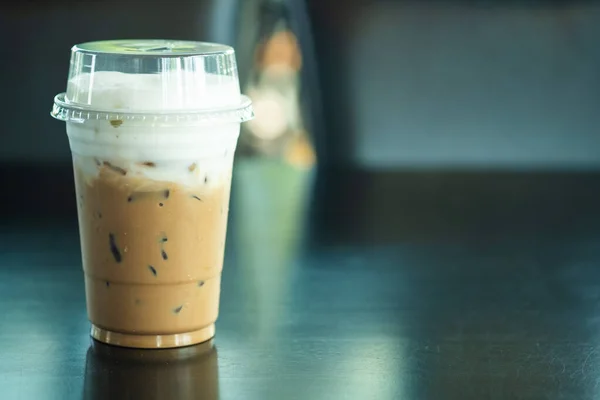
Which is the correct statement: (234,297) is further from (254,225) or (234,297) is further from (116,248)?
(254,225)

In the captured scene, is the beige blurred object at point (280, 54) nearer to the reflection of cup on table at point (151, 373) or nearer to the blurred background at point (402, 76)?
the blurred background at point (402, 76)

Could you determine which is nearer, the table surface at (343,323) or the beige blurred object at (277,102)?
the table surface at (343,323)

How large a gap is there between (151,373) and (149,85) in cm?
23

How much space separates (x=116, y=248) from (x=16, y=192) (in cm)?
72

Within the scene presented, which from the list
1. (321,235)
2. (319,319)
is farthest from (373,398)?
(321,235)

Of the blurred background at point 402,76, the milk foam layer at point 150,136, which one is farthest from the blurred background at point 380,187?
the milk foam layer at point 150,136

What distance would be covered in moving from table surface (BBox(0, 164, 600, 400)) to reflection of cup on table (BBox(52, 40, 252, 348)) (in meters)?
0.03

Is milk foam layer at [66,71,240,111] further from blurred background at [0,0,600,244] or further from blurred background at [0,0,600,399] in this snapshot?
blurred background at [0,0,600,244]

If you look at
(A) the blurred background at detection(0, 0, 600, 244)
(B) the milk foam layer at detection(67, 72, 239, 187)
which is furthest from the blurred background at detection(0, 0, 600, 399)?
(B) the milk foam layer at detection(67, 72, 239, 187)

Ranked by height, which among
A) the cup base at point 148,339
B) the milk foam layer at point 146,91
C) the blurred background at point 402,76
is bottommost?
the blurred background at point 402,76

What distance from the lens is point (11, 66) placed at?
6.40 ft

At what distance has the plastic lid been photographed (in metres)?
0.91

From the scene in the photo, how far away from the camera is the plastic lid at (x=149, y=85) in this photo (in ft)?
3.00

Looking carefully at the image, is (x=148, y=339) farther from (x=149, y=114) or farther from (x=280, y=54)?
(x=280, y=54)
